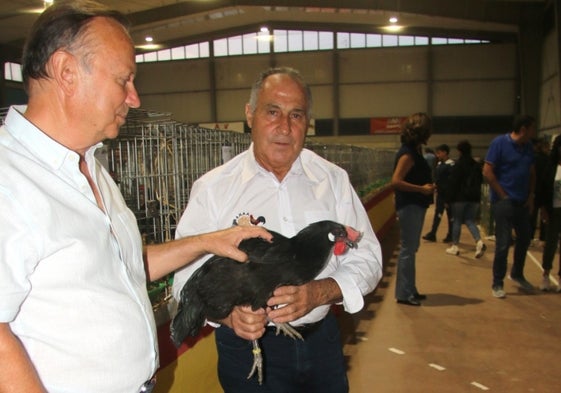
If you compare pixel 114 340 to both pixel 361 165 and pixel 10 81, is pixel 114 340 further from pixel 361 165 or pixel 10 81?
pixel 10 81

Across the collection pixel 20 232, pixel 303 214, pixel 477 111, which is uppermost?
pixel 477 111

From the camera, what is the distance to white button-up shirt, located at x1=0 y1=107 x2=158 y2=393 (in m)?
0.77

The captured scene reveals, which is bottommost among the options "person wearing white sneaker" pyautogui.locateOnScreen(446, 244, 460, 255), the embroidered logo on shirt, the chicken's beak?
"person wearing white sneaker" pyautogui.locateOnScreen(446, 244, 460, 255)

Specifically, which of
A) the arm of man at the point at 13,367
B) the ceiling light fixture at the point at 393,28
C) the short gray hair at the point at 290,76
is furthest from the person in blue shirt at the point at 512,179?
the ceiling light fixture at the point at 393,28

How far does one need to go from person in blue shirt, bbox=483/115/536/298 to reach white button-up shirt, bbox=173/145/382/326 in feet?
11.7

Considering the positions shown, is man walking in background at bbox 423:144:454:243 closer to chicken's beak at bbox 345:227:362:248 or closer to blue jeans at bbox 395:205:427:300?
blue jeans at bbox 395:205:427:300

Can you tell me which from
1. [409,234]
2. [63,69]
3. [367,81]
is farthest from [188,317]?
[367,81]

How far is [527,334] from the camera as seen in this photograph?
409 cm

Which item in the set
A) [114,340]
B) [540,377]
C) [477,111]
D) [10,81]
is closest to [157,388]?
[114,340]

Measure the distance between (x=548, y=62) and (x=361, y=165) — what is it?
35.8 ft

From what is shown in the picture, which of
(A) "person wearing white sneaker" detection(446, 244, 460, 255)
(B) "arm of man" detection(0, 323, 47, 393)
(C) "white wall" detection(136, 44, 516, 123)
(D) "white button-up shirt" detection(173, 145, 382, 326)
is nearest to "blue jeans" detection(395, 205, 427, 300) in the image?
(A) "person wearing white sneaker" detection(446, 244, 460, 255)

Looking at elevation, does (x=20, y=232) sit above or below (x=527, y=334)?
above

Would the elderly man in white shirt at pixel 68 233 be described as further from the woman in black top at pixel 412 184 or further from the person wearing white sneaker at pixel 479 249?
the person wearing white sneaker at pixel 479 249

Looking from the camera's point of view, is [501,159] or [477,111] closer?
[501,159]
